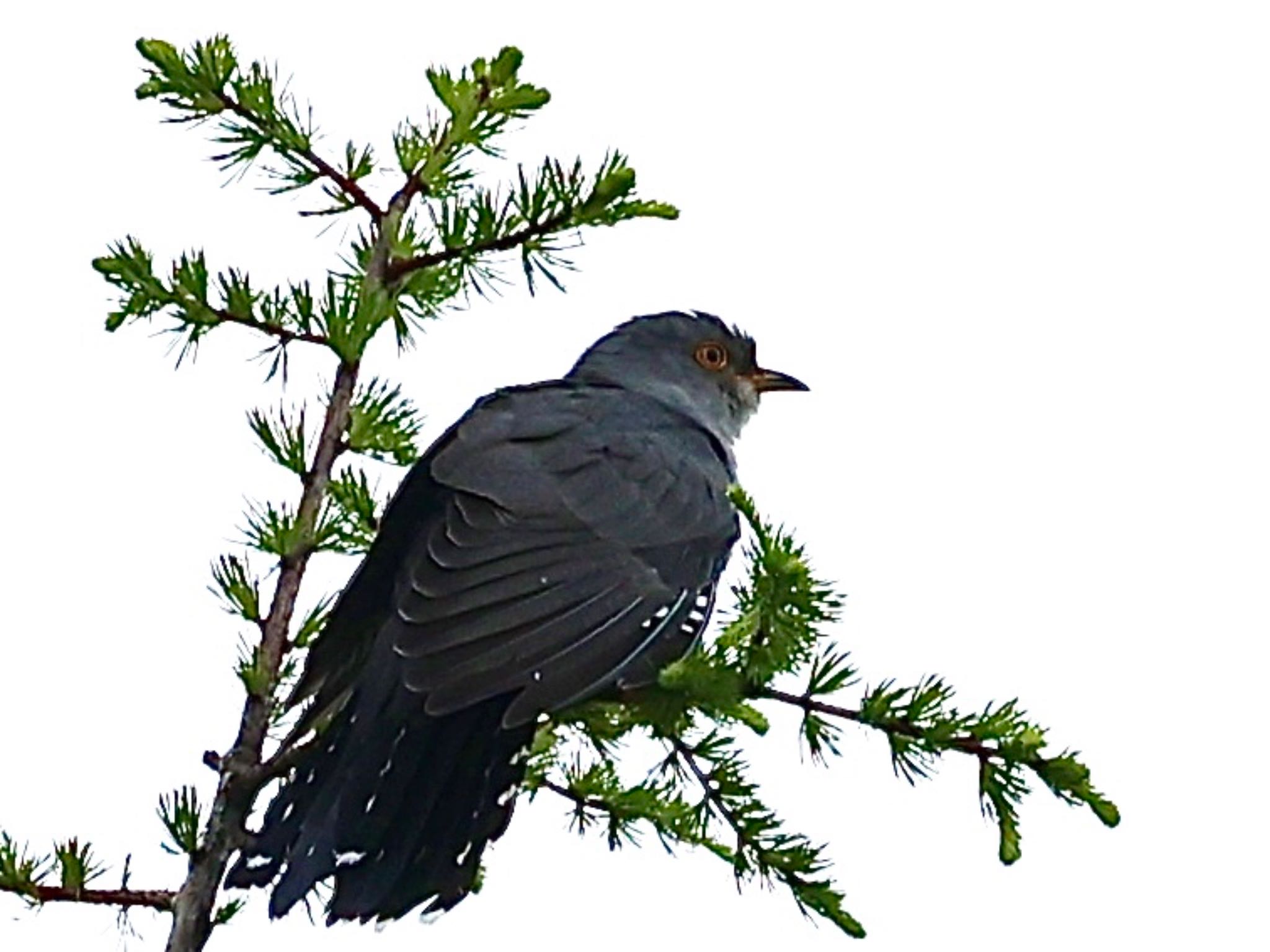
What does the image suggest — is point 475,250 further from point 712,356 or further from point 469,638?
point 712,356

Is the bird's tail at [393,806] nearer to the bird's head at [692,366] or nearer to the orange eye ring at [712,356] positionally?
the bird's head at [692,366]

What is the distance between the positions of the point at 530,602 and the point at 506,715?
403mm

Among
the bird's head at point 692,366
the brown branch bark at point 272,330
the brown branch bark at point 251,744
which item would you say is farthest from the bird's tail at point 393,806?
the bird's head at point 692,366

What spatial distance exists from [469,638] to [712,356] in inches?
121

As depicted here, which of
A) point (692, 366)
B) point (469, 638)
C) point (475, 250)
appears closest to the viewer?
point (475, 250)

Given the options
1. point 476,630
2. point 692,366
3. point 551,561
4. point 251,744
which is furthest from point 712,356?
point 251,744

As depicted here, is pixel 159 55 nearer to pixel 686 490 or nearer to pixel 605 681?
pixel 605 681

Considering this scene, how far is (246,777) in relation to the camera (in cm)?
327

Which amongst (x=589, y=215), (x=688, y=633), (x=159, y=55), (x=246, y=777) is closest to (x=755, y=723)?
(x=246, y=777)

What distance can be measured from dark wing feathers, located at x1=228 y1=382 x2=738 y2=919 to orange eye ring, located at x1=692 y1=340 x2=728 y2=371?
6.07ft

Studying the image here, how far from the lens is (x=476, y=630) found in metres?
4.14

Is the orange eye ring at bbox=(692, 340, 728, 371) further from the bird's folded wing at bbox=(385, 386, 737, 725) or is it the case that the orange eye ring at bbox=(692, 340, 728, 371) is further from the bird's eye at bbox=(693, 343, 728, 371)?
the bird's folded wing at bbox=(385, 386, 737, 725)

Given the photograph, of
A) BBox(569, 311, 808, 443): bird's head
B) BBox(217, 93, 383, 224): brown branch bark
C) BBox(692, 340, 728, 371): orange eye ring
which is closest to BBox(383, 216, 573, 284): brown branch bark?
BBox(217, 93, 383, 224): brown branch bark

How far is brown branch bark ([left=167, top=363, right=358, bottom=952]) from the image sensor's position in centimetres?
298
